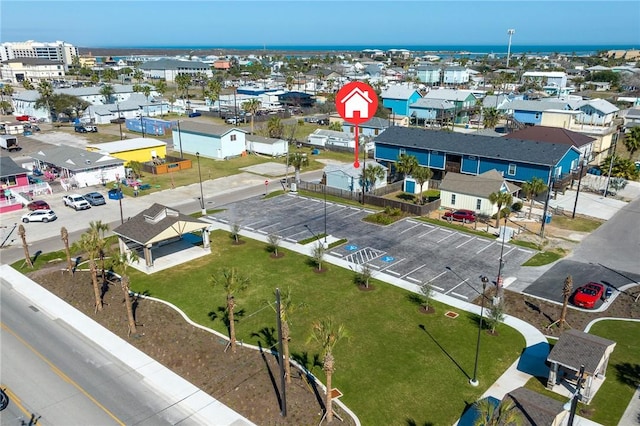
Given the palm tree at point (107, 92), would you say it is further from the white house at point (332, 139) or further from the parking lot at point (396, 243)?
the parking lot at point (396, 243)

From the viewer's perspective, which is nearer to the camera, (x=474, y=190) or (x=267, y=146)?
(x=474, y=190)

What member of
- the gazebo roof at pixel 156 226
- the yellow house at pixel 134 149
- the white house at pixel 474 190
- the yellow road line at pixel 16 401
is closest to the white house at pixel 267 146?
the yellow house at pixel 134 149

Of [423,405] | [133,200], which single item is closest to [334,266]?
[423,405]

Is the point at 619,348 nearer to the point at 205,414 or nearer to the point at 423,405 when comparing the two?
the point at 423,405

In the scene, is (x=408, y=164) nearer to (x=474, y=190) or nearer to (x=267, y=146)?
(x=474, y=190)

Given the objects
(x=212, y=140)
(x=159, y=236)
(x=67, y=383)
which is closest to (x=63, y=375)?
(x=67, y=383)

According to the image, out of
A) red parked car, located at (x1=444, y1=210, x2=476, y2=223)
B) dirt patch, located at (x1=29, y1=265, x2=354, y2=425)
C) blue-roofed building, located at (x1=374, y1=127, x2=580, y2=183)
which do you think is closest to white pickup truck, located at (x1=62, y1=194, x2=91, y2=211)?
dirt patch, located at (x1=29, y1=265, x2=354, y2=425)

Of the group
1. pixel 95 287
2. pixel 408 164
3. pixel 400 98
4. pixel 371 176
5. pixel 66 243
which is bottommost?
pixel 95 287

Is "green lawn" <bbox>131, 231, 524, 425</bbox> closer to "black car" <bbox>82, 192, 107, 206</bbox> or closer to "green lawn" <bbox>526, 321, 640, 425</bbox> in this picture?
"green lawn" <bbox>526, 321, 640, 425</bbox>
